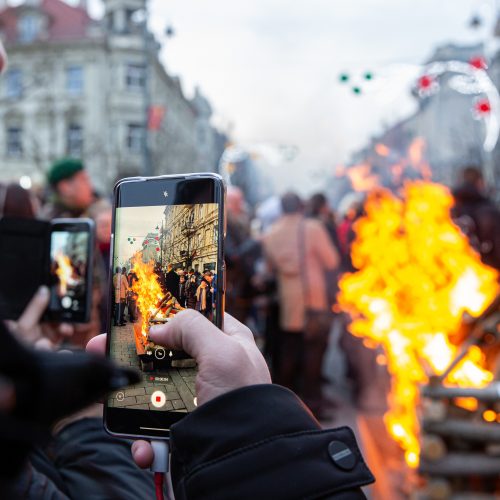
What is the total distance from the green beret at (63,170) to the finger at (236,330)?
127 inches

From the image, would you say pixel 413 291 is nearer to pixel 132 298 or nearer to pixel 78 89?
pixel 132 298

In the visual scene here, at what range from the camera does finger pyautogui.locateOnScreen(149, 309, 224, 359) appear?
1.08m

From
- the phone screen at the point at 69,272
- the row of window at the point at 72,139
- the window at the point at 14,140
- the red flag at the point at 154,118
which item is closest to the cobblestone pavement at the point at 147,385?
the phone screen at the point at 69,272

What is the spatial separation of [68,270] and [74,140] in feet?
120

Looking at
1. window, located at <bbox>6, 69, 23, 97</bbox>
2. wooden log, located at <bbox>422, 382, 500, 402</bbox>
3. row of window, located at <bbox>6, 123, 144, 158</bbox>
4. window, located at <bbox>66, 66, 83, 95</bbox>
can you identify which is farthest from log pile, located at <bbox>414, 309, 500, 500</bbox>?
window, located at <bbox>6, 69, 23, 97</bbox>

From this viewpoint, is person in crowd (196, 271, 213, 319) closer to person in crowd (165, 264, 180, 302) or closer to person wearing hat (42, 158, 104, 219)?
person in crowd (165, 264, 180, 302)

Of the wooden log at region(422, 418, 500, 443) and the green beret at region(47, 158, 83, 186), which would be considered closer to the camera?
the wooden log at region(422, 418, 500, 443)

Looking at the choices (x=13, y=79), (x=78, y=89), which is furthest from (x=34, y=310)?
(x=13, y=79)

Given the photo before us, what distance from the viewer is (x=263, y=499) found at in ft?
3.01

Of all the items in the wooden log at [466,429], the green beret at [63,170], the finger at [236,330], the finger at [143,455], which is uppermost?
the green beret at [63,170]

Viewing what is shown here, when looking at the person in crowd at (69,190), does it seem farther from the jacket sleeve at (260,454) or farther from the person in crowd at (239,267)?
the jacket sleeve at (260,454)

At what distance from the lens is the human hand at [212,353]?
1050 mm

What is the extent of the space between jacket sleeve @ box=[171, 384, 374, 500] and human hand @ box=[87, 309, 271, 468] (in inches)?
1.9

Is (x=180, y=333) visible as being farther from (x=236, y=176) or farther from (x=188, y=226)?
(x=236, y=176)
